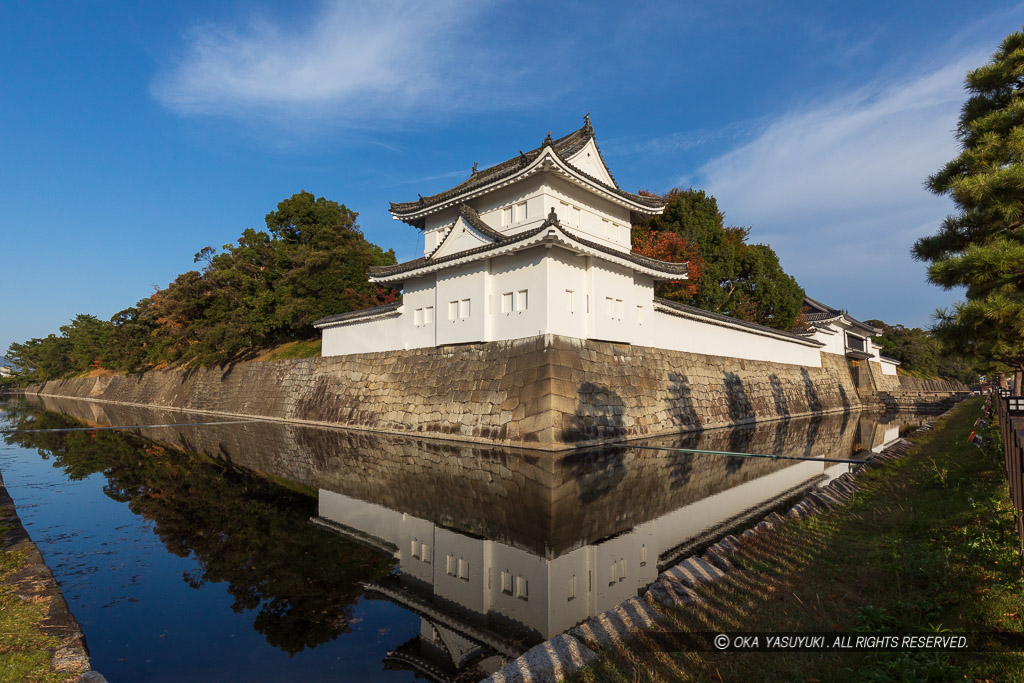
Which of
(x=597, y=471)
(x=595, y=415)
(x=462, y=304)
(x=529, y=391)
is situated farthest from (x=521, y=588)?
(x=462, y=304)

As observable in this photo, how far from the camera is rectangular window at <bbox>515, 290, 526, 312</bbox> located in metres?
14.7

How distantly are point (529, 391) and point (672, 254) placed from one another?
15044 mm

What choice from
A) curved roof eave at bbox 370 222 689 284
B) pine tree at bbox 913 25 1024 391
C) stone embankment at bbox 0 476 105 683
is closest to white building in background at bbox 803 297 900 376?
curved roof eave at bbox 370 222 689 284

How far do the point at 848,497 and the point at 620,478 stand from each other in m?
3.45

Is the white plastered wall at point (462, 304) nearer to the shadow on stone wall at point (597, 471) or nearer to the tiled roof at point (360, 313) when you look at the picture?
the tiled roof at point (360, 313)

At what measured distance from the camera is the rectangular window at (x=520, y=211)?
17219mm

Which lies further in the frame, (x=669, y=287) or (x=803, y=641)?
(x=669, y=287)

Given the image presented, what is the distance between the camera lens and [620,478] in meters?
9.05

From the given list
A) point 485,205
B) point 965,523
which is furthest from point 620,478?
point 485,205

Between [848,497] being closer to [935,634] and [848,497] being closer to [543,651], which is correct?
[935,634]

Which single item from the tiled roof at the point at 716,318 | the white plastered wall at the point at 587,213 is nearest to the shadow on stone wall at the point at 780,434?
the tiled roof at the point at 716,318

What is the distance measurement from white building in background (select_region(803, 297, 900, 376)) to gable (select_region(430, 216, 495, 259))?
22.3m

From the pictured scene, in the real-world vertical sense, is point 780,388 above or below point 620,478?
above

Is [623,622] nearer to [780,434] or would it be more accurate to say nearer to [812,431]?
[780,434]
